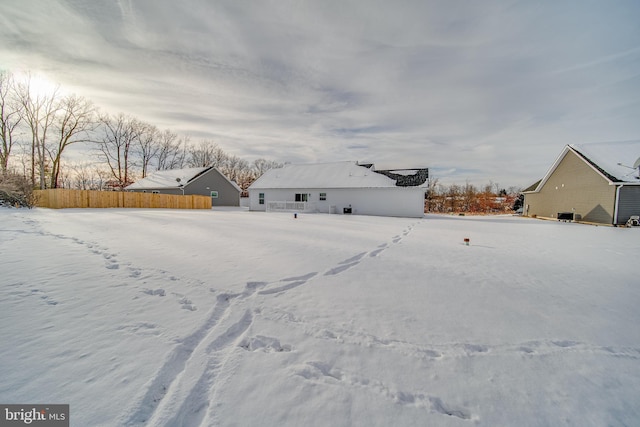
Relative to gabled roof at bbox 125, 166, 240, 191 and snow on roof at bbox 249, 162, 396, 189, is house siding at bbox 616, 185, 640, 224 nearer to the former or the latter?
snow on roof at bbox 249, 162, 396, 189

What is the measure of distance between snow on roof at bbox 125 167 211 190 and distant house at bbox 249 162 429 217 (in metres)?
8.45

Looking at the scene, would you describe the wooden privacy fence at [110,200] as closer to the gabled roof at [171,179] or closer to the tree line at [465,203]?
the gabled roof at [171,179]

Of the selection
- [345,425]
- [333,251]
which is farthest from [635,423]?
[333,251]

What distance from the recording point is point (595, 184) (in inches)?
633

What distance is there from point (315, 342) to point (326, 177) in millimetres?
21141

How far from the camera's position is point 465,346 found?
2619mm

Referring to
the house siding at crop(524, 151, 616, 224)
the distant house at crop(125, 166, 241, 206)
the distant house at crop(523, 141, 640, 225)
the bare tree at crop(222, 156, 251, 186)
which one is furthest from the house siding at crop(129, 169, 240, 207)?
the house siding at crop(524, 151, 616, 224)

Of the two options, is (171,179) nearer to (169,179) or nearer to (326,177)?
(169,179)

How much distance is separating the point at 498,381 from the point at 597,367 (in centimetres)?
107

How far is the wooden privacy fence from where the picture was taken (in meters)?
18.7

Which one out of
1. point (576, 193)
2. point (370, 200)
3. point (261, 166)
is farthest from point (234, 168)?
point (576, 193)

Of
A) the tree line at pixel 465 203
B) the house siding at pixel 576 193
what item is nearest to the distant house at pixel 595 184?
the house siding at pixel 576 193

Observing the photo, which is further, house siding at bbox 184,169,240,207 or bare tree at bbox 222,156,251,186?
bare tree at bbox 222,156,251,186

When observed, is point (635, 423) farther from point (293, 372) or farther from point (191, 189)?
point (191, 189)
